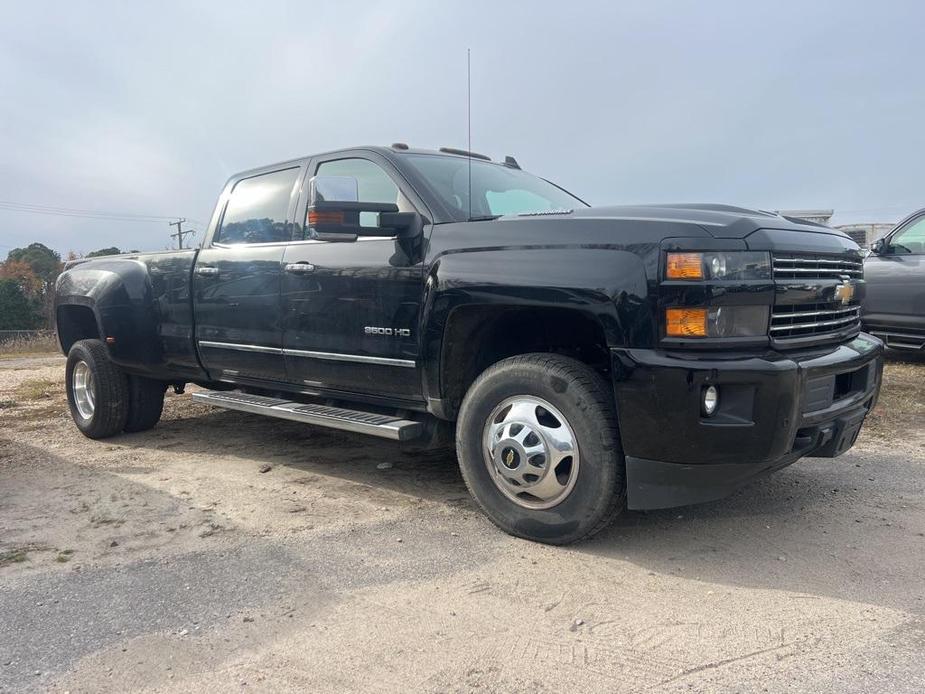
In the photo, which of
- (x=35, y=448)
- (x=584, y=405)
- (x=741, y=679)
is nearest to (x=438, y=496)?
(x=584, y=405)

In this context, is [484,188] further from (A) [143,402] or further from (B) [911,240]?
(B) [911,240]

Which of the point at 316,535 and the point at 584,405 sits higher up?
the point at 584,405

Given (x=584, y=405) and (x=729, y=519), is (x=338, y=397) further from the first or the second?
(x=729, y=519)

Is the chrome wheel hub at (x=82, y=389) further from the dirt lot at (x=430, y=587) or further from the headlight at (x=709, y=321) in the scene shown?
the headlight at (x=709, y=321)

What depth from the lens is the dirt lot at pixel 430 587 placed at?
2.33 metres

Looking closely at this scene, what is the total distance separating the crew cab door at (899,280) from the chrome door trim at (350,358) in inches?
251

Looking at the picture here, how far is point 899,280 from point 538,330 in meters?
6.02

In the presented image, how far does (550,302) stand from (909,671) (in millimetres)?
1806

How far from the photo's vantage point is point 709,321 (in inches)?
112

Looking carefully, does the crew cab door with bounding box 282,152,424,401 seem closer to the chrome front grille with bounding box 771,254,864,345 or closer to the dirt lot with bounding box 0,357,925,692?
the dirt lot with bounding box 0,357,925,692

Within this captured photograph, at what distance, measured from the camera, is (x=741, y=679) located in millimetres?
2234

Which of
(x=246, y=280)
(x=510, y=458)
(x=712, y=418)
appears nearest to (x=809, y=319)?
(x=712, y=418)

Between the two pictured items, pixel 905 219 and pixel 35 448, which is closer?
pixel 35 448

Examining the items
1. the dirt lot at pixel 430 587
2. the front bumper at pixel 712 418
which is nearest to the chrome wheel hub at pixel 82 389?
the dirt lot at pixel 430 587
